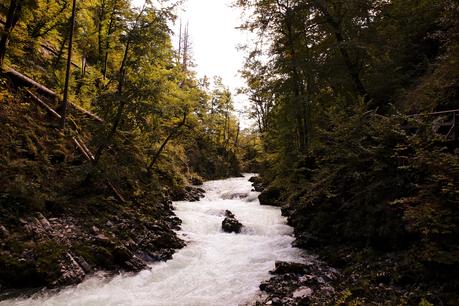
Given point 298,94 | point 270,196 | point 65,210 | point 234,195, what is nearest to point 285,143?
point 298,94

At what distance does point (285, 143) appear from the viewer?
18.3 m

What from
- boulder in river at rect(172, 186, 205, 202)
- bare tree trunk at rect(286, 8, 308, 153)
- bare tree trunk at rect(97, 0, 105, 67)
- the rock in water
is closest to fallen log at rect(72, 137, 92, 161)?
the rock in water

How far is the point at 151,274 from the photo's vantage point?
30.7 feet

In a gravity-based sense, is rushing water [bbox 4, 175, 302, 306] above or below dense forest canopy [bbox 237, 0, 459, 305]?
below

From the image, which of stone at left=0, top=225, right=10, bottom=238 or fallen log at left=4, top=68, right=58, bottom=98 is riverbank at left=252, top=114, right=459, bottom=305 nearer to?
stone at left=0, top=225, right=10, bottom=238

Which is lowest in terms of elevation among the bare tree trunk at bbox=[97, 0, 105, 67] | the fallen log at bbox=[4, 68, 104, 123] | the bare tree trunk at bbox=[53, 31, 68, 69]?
the fallen log at bbox=[4, 68, 104, 123]

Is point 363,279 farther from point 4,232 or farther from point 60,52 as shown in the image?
point 60,52

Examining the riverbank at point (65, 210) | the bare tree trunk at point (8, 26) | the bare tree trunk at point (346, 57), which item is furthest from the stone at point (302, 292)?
the bare tree trunk at point (8, 26)

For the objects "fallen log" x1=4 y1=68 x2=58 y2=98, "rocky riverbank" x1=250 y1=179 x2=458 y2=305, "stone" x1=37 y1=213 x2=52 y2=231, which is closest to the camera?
"rocky riverbank" x1=250 y1=179 x2=458 y2=305

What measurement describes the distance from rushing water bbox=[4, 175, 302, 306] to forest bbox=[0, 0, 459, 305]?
0.55m

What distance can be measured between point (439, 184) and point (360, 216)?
11.2 ft

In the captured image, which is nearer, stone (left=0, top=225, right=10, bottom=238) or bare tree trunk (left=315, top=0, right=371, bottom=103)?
stone (left=0, top=225, right=10, bottom=238)

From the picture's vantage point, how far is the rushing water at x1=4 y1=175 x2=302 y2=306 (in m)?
7.72

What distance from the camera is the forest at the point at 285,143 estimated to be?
7.40m
